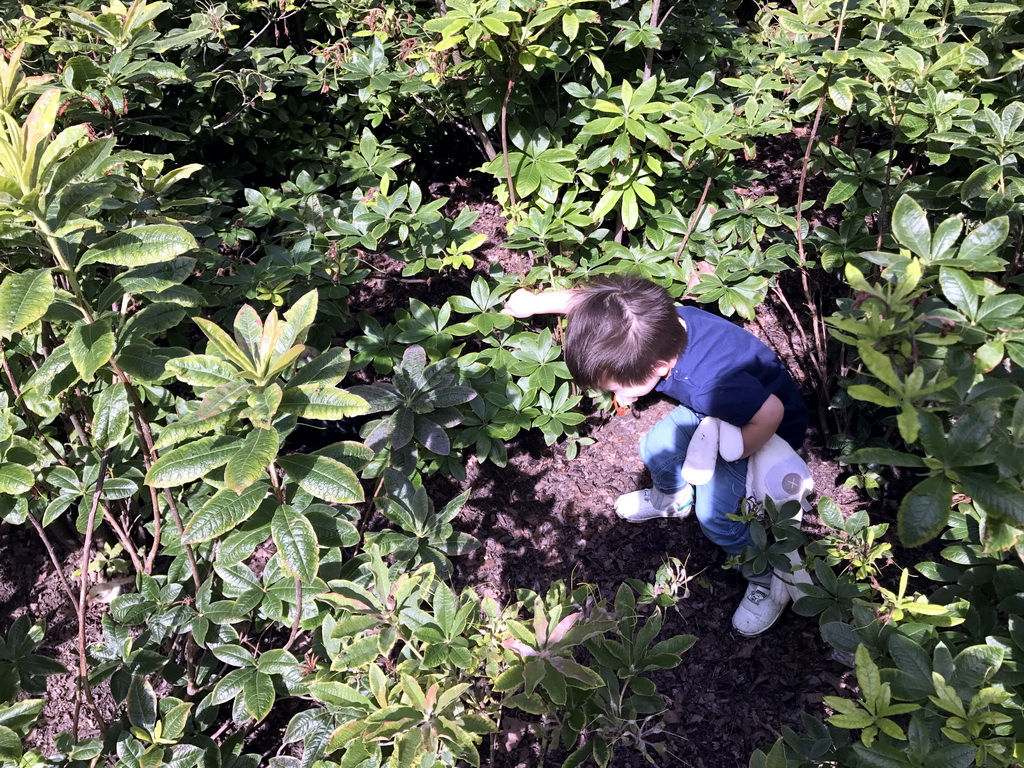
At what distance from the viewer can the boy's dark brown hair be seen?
233cm

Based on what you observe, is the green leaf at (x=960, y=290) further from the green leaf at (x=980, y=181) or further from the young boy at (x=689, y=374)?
the young boy at (x=689, y=374)

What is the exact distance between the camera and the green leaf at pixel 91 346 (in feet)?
4.89

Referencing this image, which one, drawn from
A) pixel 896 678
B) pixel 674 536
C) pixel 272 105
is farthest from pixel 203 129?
pixel 896 678

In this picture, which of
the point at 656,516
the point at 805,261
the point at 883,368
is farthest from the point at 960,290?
the point at 656,516

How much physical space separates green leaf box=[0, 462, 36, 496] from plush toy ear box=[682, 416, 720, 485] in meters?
1.93

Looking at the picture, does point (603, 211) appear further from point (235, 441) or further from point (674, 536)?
point (235, 441)

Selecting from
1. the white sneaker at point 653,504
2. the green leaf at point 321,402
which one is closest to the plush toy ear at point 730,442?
the white sneaker at point 653,504

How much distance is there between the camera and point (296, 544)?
1570mm

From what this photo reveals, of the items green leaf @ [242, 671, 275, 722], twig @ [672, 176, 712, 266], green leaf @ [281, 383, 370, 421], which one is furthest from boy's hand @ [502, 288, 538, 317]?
green leaf @ [242, 671, 275, 722]

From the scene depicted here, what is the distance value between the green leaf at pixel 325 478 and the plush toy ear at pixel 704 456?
1.31m

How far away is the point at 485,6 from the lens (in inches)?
90.0

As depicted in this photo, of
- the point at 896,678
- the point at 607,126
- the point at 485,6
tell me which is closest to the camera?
the point at 896,678

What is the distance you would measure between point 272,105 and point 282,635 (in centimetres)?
228

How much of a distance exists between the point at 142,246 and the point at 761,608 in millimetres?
2264
